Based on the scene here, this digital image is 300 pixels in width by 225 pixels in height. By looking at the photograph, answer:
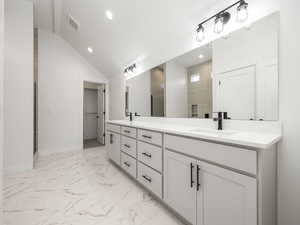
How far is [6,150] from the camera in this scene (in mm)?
2605

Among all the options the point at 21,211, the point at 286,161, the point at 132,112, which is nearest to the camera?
the point at 286,161

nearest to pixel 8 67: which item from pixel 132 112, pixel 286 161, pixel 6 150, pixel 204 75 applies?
pixel 6 150

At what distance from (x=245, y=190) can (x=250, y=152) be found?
228mm

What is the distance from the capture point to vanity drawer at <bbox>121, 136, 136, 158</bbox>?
6.95 ft

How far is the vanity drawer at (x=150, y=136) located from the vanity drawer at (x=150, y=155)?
0.06 meters

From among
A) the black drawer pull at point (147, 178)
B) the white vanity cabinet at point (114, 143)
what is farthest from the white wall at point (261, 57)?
the white vanity cabinet at point (114, 143)

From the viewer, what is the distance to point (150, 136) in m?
1.73

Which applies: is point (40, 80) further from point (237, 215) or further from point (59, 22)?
point (237, 215)

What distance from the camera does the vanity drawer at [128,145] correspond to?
2117 mm

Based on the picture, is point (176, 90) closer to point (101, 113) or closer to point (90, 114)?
point (101, 113)

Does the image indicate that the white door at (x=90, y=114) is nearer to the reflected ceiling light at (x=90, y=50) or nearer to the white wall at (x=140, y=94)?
the reflected ceiling light at (x=90, y=50)

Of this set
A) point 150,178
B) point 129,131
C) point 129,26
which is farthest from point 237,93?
point 129,26

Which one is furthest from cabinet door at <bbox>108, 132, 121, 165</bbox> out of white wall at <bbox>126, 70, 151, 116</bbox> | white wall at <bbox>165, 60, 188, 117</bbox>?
white wall at <bbox>165, 60, 188, 117</bbox>

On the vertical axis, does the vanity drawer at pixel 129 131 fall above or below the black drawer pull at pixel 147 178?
above
